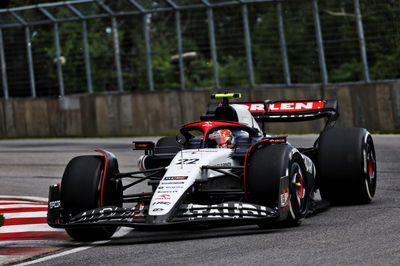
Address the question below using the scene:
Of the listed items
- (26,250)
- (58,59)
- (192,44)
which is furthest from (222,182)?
(58,59)

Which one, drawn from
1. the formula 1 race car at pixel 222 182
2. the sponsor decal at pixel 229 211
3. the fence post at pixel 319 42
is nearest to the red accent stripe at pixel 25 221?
the formula 1 race car at pixel 222 182

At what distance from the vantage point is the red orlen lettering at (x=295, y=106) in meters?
11.8

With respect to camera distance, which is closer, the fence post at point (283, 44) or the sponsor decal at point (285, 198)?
the sponsor decal at point (285, 198)

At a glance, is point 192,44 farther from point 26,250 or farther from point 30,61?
point 26,250

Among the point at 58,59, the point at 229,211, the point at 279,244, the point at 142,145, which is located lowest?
the point at 279,244

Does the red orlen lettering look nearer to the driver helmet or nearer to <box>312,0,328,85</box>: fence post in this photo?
the driver helmet

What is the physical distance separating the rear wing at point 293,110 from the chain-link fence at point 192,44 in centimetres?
963

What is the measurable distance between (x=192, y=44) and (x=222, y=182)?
1480cm

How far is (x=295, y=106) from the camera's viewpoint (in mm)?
11930

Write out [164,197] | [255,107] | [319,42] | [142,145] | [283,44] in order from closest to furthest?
[164,197]
[142,145]
[255,107]
[319,42]
[283,44]

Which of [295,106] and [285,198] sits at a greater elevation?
[295,106]

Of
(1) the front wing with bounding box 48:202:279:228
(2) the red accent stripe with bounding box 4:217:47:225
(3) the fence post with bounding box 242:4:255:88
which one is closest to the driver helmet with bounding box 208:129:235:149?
(1) the front wing with bounding box 48:202:279:228

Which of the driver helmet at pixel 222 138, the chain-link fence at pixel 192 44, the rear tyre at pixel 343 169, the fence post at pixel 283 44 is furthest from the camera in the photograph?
the fence post at pixel 283 44

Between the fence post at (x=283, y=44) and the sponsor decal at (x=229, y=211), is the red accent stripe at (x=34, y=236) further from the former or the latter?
the fence post at (x=283, y=44)
